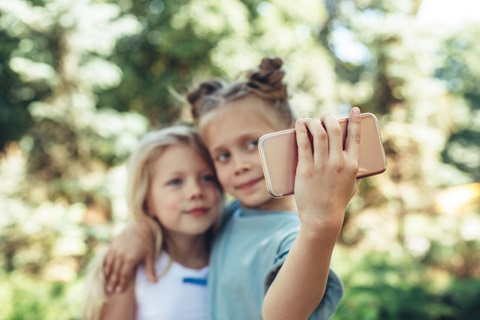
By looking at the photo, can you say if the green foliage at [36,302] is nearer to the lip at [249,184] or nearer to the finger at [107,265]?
the finger at [107,265]

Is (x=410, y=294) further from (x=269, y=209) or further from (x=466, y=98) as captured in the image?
(x=466, y=98)

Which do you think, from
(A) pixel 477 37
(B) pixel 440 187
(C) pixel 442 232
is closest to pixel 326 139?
(C) pixel 442 232

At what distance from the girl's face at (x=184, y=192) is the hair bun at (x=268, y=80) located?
1.16 feet

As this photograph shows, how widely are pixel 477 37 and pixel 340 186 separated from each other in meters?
19.8

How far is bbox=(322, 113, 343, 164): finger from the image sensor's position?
745 mm

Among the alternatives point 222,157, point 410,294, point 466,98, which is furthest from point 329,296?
point 466,98

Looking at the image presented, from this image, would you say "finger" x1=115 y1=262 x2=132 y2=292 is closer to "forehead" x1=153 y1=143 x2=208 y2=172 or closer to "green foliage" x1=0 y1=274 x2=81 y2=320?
"forehead" x1=153 y1=143 x2=208 y2=172

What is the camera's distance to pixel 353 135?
2.53 ft

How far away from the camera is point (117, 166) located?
277 inches

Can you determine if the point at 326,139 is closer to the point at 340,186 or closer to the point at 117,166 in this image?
the point at 340,186

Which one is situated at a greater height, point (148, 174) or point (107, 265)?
point (148, 174)

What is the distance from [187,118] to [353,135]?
1.58 m

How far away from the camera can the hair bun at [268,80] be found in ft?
4.90

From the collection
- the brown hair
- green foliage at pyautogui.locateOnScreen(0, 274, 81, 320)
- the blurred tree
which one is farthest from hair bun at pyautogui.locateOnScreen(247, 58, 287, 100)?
the blurred tree
